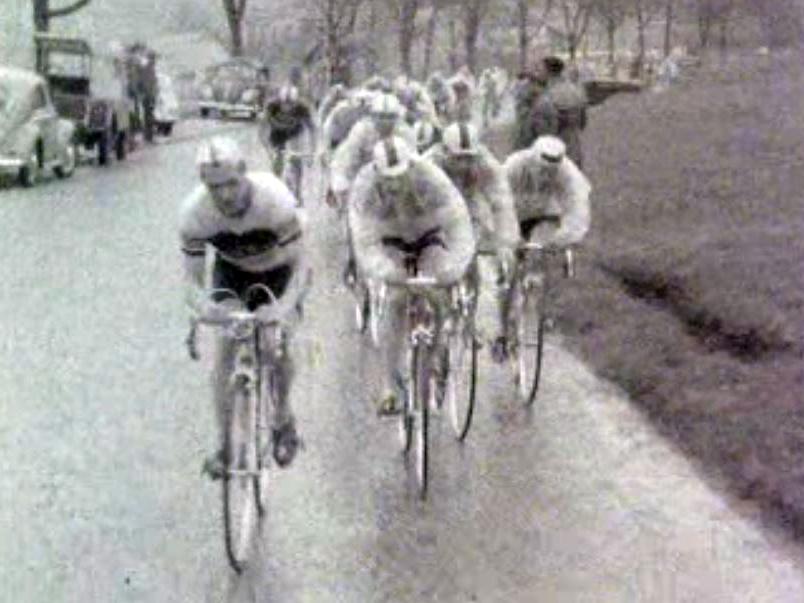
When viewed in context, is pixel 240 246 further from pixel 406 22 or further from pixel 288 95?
pixel 406 22

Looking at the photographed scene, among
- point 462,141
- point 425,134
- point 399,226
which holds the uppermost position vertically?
point 462,141

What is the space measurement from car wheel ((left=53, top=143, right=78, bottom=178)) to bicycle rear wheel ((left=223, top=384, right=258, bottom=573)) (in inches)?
1091

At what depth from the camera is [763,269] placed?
18.8 meters

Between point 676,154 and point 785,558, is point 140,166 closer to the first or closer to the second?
point 676,154

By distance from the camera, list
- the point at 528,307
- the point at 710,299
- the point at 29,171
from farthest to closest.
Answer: the point at 29,171
the point at 710,299
the point at 528,307

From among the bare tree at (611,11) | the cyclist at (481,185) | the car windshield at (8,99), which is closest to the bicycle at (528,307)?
the cyclist at (481,185)

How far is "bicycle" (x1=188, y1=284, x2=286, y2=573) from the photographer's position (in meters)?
9.84

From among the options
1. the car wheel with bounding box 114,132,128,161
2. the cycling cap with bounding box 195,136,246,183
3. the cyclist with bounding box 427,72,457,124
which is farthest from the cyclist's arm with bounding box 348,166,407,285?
the car wheel with bounding box 114,132,128,161

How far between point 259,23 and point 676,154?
307 feet

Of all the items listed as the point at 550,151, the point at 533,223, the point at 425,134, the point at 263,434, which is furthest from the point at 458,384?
the point at 425,134

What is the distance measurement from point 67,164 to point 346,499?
89.0 ft

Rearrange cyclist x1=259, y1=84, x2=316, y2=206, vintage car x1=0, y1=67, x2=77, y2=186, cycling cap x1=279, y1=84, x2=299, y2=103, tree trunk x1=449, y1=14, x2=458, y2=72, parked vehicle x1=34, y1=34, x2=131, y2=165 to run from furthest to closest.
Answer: tree trunk x1=449, y1=14, x2=458, y2=72 < parked vehicle x1=34, y1=34, x2=131, y2=165 < vintage car x1=0, y1=67, x2=77, y2=186 < cycling cap x1=279, y1=84, x2=299, y2=103 < cyclist x1=259, y1=84, x2=316, y2=206

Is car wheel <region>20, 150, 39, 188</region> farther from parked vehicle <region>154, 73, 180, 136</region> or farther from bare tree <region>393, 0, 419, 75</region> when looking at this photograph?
bare tree <region>393, 0, 419, 75</region>

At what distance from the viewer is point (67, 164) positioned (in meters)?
37.8
